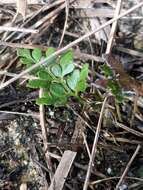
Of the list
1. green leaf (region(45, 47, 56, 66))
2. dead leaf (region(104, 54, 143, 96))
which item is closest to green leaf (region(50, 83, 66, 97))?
green leaf (region(45, 47, 56, 66))

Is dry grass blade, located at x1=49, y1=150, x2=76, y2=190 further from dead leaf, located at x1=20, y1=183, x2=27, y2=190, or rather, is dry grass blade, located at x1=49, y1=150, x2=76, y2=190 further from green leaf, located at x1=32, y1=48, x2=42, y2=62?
green leaf, located at x1=32, y1=48, x2=42, y2=62

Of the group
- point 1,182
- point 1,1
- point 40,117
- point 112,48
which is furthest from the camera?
point 1,1

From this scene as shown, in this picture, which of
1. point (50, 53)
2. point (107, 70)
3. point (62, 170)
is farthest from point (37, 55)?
point (62, 170)

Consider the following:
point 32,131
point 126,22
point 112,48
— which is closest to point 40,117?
point 32,131

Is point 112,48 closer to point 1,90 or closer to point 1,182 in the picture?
point 1,90

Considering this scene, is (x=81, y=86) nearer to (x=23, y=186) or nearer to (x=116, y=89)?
(x=116, y=89)

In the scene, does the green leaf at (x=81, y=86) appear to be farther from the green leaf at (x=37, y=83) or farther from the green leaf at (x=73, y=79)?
the green leaf at (x=37, y=83)
